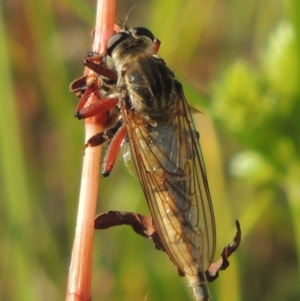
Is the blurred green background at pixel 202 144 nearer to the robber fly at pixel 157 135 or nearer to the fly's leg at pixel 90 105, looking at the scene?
the robber fly at pixel 157 135

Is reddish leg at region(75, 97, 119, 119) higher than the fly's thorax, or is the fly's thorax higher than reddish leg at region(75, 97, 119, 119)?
the fly's thorax

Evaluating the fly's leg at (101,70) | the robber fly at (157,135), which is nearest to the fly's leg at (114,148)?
the robber fly at (157,135)

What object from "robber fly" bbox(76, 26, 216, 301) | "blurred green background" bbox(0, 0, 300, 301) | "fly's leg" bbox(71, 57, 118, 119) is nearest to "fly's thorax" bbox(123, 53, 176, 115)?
"robber fly" bbox(76, 26, 216, 301)

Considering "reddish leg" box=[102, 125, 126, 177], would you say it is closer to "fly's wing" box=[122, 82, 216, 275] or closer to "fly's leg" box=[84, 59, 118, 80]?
"fly's wing" box=[122, 82, 216, 275]

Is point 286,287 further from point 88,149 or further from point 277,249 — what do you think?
point 88,149

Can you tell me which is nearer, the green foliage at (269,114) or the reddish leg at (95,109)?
the reddish leg at (95,109)

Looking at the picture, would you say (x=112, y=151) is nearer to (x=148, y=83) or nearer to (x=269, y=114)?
(x=148, y=83)

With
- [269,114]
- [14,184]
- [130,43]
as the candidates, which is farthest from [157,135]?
[14,184]
